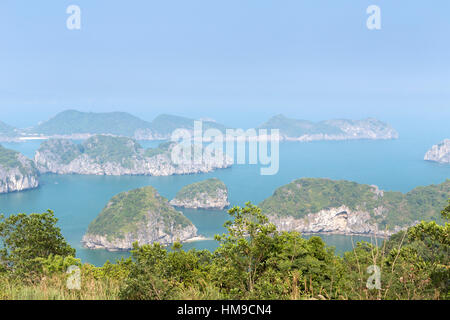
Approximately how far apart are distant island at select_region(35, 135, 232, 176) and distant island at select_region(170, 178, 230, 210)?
44352 mm

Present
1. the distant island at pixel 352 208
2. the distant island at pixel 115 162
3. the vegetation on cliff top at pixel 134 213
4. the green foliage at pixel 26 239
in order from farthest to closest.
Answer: the distant island at pixel 115 162, the distant island at pixel 352 208, the vegetation on cliff top at pixel 134 213, the green foliage at pixel 26 239

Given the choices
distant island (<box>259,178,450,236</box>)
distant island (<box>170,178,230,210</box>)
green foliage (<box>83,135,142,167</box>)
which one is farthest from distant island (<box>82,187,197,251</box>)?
green foliage (<box>83,135,142,167</box>)

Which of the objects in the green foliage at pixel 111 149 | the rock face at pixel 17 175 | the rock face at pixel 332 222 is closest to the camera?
the rock face at pixel 332 222

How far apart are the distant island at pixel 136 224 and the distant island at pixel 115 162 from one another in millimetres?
57822

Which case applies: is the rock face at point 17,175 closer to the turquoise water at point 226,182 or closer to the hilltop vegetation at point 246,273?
the turquoise water at point 226,182

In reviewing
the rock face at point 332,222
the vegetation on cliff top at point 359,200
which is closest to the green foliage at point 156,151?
the vegetation on cliff top at point 359,200

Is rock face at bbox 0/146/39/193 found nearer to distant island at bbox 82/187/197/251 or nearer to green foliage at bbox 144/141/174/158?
green foliage at bbox 144/141/174/158

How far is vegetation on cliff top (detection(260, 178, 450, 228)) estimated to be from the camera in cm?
6766

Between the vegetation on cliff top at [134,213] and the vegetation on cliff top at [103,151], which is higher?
the vegetation on cliff top at [103,151]

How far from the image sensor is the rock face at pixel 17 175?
99.2 meters

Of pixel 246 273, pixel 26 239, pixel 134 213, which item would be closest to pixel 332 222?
pixel 134 213

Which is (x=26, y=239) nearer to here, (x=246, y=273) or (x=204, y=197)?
(x=246, y=273)
